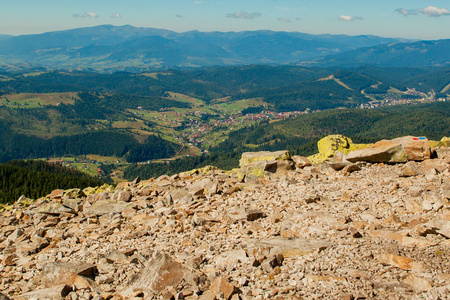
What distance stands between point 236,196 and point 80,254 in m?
10.1

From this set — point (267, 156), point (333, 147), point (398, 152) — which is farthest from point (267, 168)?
point (398, 152)

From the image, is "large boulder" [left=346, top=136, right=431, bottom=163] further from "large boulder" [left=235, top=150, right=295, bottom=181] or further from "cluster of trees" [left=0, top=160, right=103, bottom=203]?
"cluster of trees" [left=0, top=160, right=103, bottom=203]

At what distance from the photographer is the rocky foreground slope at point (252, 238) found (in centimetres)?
1245

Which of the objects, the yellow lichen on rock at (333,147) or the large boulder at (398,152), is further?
the yellow lichen on rock at (333,147)

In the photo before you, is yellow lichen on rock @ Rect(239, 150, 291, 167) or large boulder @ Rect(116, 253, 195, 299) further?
yellow lichen on rock @ Rect(239, 150, 291, 167)

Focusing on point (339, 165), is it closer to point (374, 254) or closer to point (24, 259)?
point (374, 254)

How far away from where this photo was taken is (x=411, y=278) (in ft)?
38.3

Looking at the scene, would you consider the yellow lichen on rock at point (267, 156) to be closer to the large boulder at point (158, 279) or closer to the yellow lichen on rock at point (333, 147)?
the yellow lichen on rock at point (333, 147)

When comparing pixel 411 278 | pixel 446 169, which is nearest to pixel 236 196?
pixel 411 278

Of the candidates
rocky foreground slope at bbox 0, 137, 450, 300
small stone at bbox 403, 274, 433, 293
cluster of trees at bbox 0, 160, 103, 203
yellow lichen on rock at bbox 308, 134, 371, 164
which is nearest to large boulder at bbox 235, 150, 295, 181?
rocky foreground slope at bbox 0, 137, 450, 300

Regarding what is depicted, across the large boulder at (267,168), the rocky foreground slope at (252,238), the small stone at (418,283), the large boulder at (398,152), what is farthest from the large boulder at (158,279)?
the large boulder at (398,152)

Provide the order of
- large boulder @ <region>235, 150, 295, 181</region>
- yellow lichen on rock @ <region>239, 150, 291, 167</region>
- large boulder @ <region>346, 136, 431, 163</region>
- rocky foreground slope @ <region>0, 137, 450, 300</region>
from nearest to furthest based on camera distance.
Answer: rocky foreground slope @ <region>0, 137, 450, 300</region> → large boulder @ <region>346, 136, 431, 163</region> → large boulder @ <region>235, 150, 295, 181</region> → yellow lichen on rock @ <region>239, 150, 291, 167</region>

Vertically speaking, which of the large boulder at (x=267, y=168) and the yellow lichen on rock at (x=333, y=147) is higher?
the yellow lichen on rock at (x=333, y=147)

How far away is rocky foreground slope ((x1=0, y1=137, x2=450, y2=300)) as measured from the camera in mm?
12445
